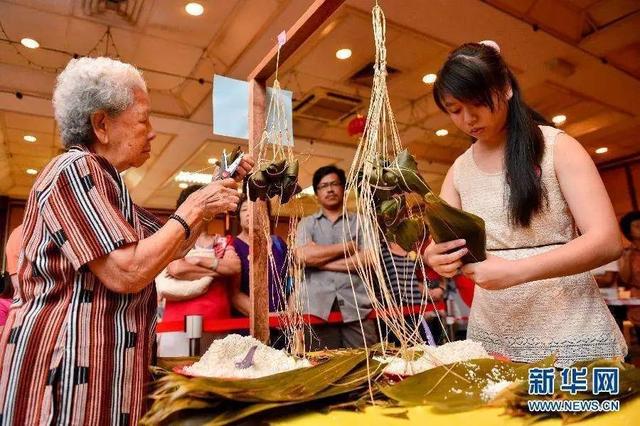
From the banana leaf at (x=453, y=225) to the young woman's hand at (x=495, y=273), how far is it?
3 centimetres

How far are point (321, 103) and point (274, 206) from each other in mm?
4945

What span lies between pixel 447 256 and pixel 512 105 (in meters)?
0.53

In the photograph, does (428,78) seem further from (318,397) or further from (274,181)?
(318,397)

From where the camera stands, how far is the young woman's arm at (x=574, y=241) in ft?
2.99

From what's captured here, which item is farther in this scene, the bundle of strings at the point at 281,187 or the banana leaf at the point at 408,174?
the bundle of strings at the point at 281,187

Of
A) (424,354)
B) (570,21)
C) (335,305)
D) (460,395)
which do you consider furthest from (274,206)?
(570,21)

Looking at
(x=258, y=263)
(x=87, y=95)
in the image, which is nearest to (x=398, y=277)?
(x=258, y=263)

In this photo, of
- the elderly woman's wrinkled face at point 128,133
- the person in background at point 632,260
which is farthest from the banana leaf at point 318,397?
the person in background at point 632,260

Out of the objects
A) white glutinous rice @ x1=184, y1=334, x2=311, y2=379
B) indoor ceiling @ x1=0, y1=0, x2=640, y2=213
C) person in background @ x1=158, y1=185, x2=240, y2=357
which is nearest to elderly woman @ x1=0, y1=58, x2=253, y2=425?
white glutinous rice @ x1=184, y1=334, x2=311, y2=379

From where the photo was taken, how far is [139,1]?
4105mm

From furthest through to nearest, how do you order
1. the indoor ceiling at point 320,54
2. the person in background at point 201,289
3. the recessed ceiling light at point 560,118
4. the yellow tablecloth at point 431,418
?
the recessed ceiling light at point 560,118 → the indoor ceiling at point 320,54 → the person in background at point 201,289 → the yellow tablecloth at point 431,418

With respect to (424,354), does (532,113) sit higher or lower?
higher

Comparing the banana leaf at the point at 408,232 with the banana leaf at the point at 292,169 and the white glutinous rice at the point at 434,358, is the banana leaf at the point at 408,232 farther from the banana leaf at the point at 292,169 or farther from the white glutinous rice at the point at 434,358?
the banana leaf at the point at 292,169

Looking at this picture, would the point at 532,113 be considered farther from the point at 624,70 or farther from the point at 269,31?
the point at 624,70
